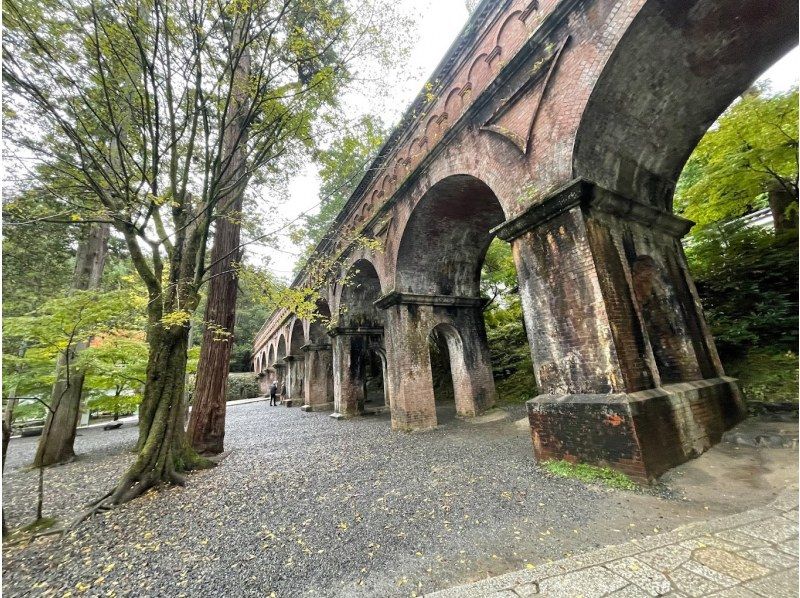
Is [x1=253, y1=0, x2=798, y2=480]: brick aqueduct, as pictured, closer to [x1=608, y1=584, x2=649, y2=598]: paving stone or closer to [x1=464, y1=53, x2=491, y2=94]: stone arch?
[x1=464, y1=53, x2=491, y2=94]: stone arch

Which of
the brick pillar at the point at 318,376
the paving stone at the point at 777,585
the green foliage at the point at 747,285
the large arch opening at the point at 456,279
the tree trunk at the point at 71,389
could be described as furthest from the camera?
the brick pillar at the point at 318,376

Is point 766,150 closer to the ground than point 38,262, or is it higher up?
closer to the ground

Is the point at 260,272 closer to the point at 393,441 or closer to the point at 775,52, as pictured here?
the point at 393,441

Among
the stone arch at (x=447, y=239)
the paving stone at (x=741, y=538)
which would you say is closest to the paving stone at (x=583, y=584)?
the paving stone at (x=741, y=538)

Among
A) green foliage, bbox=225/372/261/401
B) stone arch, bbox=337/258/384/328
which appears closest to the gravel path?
stone arch, bbox=337/258/384/328

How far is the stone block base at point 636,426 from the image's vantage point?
12.8ft

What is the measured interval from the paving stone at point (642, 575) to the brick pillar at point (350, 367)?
399 inches

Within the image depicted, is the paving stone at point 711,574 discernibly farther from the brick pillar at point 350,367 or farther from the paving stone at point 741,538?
the brick pillar at point 350,367

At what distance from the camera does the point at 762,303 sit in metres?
6.75

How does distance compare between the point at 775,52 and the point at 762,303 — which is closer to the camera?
the point at 775,52

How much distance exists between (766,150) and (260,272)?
9505 millimetres

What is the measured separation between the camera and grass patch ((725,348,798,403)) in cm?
539

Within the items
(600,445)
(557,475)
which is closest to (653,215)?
(600,445)

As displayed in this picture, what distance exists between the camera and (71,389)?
820 cm
